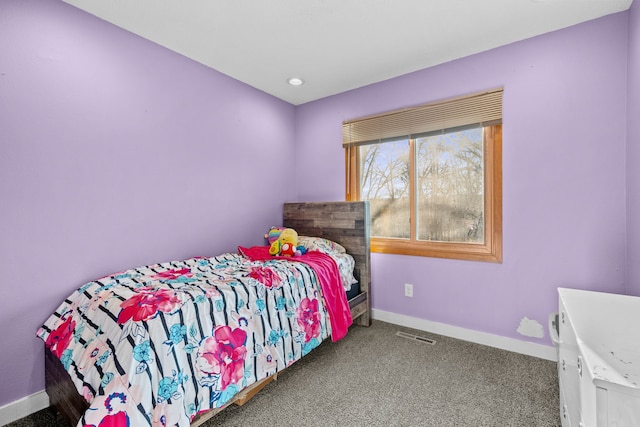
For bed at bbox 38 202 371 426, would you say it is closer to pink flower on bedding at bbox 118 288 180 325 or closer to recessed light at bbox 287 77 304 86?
pink flower on bedding at bbox 118 288 180 325

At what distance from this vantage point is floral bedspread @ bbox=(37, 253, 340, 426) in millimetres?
1228

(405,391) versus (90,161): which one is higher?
(90,161)

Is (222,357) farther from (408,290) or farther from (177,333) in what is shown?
(408,290)

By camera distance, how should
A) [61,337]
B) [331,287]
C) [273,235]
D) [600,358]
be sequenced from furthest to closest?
[273,235]
[331,287]
[61,337]
[600,358]

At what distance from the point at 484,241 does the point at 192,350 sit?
2.36 metres

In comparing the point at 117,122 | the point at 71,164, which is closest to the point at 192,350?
the point at 71,164

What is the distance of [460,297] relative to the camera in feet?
8.43

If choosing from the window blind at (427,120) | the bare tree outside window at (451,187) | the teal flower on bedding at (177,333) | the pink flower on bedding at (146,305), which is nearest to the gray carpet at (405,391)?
the teal flower on bedding at (177,333)

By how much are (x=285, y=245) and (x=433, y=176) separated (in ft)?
5.05

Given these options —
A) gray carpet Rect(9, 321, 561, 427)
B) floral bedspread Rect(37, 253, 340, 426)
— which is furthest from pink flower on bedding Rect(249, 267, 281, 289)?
gray carpet Rect(9, 321, 561, 427)

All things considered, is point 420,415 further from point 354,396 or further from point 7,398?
point 7,398

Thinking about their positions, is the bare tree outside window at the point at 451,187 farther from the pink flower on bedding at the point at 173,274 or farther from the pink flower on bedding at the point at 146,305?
the pink flower on bedding at the point at 146,305

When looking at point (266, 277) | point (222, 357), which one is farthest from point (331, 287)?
point (222, 357)

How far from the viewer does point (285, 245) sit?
2.63 metres
